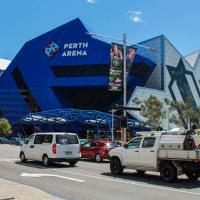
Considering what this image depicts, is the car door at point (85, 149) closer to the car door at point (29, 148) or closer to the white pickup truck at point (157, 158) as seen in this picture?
the car door at point (29, 148)

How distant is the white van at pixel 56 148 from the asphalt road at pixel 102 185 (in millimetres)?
1805

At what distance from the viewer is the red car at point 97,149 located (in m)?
26.4

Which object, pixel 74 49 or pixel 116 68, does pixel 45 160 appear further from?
pixel 74 49

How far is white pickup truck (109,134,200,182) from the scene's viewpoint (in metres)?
15.5

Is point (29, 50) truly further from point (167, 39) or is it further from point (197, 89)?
point (197, 89)

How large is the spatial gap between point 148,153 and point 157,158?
1.78 ft

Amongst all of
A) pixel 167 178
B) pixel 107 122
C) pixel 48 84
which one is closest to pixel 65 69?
pixel 48 84

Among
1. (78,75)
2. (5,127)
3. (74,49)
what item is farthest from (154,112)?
(5,127)

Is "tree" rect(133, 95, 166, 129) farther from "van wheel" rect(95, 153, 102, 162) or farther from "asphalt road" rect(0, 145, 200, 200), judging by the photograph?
"asphalt road" rect(0, 145, 200, 200)

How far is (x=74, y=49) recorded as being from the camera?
82375 millimetres

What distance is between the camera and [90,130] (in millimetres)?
75688

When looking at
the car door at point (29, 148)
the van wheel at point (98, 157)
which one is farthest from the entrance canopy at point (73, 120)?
the car door at point (29, 148)

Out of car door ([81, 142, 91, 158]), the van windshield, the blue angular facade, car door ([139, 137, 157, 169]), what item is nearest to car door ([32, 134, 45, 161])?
the van windshield

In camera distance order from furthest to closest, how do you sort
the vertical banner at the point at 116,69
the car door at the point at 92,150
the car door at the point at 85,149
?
1. the vertical banner at the point at 116,69
2. the car door at the point at 85,149
3. the car door at the point at 92,150
